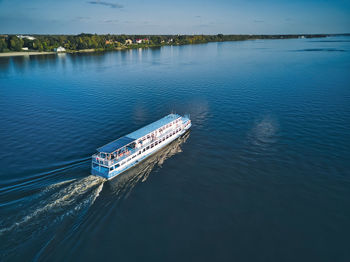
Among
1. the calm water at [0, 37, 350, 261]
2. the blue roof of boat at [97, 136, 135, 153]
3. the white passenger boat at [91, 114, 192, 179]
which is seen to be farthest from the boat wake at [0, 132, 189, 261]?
the blue roof of boat at [97, 136, 135, 153]

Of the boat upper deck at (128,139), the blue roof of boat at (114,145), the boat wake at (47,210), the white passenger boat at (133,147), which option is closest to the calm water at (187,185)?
the boat wake at (47,210)

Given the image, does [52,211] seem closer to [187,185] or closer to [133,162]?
[133,162]

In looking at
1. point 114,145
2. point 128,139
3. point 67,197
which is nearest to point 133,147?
point 128,139

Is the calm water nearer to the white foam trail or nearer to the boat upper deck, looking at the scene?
the white foam trail

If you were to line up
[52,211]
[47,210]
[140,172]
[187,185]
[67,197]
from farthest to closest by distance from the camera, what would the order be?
1. [140,172]
2. [187,185]
3. [67,197]
4. [47,210]
5. [52,211]

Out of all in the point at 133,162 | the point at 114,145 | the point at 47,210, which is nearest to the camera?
the point at 47,210

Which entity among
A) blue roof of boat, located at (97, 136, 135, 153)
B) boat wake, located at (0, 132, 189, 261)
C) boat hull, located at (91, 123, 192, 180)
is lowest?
boat wake, located at (0, 132, 189, 261)
